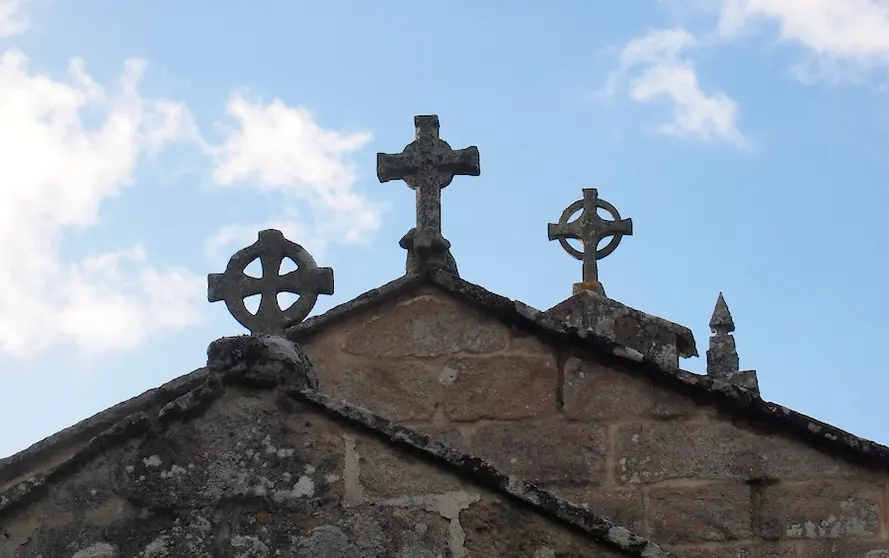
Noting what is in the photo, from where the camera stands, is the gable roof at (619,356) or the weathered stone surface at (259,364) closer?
the weathered stone surface at (259,364)

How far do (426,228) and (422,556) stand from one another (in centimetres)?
418

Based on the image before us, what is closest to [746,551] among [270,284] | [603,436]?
[603,436]

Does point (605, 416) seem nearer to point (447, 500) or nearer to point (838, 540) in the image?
point (838, 540)

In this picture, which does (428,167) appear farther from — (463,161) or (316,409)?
(316,409)

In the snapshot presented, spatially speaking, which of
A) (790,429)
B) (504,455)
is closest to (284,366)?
(504,455)

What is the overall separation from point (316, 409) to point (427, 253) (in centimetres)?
377

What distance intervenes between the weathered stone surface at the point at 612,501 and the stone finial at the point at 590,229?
13.6 ft

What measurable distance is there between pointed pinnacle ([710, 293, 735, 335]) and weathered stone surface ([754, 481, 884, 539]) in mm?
5101

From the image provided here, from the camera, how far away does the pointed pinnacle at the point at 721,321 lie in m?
12.8

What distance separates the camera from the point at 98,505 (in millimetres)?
4582

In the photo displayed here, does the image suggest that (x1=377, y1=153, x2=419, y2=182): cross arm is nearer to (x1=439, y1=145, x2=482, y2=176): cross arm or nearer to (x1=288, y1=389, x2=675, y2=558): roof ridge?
(x1=439, y1=145, x2=482, y2=176): cross arm

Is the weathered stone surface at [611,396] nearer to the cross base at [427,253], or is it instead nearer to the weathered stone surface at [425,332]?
the weathered stone surface at [425,332]

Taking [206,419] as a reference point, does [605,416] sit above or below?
above

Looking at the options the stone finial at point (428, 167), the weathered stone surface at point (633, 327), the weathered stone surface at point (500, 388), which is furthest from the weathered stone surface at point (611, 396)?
the weathered stone surface at point (633, 327)
